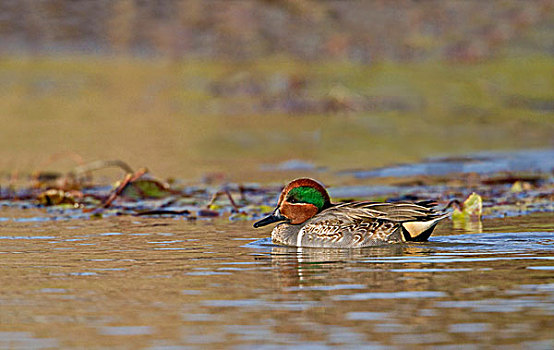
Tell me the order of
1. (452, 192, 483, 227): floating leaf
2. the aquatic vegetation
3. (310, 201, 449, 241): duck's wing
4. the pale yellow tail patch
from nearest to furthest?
1. the pale yellow tail patch
2. (310, 201, 449, 241): duck's wing
3. (452, 192, 483, 227): floating leaf
4. the aquatic vegetation

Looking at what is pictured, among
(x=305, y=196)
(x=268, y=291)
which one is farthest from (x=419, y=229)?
(x=268, y=291)

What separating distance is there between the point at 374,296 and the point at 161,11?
23.5 metres

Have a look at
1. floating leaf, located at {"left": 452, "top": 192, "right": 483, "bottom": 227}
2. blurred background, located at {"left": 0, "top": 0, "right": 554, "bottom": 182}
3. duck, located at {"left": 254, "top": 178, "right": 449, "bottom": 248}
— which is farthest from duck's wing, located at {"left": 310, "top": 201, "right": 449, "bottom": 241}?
blurred background, located at {"left": 0, "top": 0, "right": 554, "bottom": 182}

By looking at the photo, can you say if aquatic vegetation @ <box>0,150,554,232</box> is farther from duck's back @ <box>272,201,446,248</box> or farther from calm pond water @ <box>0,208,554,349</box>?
calm pond water @ <box>0,208,554,349</box>

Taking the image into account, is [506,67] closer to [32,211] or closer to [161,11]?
[161,11]

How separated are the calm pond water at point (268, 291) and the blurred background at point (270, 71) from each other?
11.9 metres

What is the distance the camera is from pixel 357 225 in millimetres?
10859

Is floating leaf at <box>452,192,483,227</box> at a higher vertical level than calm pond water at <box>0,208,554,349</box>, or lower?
higher

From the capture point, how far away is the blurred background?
24312 millimetres

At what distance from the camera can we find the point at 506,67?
29.1m

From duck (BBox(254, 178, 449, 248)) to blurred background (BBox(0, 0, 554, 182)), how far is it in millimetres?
11495

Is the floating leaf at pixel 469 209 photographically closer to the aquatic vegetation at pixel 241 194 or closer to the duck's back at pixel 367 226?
the aquatic vegetation at pixel 241 194

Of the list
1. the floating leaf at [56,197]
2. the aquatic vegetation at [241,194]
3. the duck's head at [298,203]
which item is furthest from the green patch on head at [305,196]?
Answer: the floating leaf at [56,197]

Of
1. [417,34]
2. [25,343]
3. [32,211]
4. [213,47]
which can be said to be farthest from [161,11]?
[25,343]
